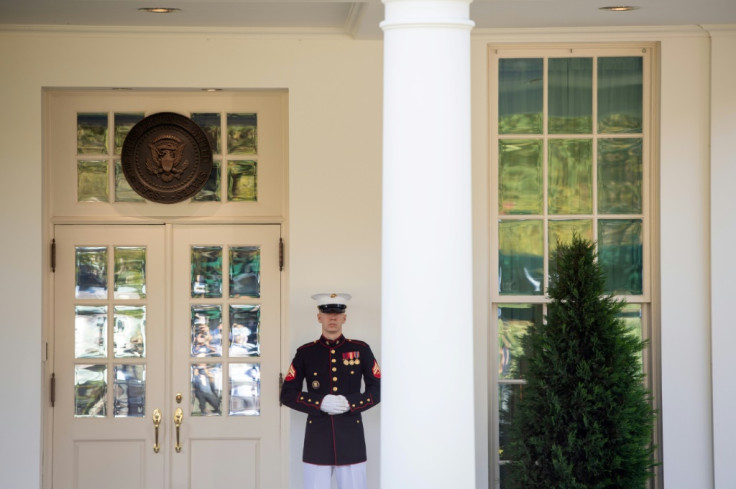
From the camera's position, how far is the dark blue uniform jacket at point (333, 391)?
20.6 ft

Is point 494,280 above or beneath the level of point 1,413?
above

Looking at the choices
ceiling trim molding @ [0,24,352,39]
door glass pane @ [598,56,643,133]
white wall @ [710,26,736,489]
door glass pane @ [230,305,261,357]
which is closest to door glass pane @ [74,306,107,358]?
door glass pane @ [230,305,261,357]

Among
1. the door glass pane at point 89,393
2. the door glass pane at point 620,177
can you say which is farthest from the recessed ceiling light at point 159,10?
the door glass pane at point 620,177

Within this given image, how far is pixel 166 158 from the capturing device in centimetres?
694

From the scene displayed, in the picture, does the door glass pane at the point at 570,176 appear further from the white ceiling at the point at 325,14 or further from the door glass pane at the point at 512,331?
the white ceiling at the point at 325,14

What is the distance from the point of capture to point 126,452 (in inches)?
274

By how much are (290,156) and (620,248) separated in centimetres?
219

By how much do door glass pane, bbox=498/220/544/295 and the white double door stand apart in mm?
1468

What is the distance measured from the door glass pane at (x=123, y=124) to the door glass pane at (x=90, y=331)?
1.06 metres

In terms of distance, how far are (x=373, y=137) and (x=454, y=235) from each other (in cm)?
282

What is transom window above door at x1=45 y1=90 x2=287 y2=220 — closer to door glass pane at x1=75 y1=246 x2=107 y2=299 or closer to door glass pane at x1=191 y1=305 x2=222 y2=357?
door glass pane at x1=75 y1=246 x2=107 y2=299

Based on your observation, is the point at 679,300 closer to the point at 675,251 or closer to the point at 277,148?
the point at 675,251

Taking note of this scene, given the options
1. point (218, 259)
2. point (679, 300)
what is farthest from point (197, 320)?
point (679, 300)

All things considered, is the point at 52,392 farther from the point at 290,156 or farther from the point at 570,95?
the point at 570,95
